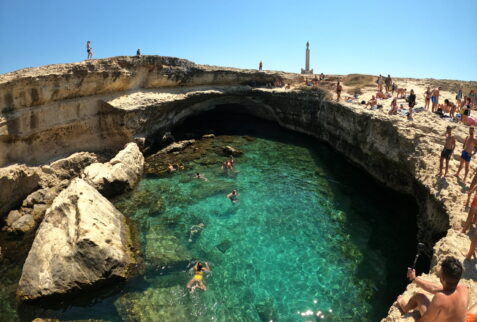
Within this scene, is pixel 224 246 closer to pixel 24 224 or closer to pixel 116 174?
pixel 116 174

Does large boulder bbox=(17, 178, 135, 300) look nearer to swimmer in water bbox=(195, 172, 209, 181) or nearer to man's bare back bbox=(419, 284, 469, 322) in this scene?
swimmer in water bbox=(195, 172, 209, 181)

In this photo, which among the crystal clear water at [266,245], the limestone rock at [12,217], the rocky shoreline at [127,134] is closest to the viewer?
the crystal clear water at [266,245]

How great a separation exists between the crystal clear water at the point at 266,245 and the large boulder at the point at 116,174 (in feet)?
2.00

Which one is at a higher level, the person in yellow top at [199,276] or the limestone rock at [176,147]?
the limestone rock at [176,147]

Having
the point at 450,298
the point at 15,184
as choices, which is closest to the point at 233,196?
the point at 15,184

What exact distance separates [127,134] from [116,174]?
4507 mm

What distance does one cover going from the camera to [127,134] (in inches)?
702

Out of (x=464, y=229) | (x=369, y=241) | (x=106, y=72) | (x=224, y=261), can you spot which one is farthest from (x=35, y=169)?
(x=464, y=229)

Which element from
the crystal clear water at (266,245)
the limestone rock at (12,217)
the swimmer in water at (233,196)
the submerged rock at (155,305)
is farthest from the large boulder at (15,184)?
the swimmer in water at (233,196)

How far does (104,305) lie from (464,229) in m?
9.92

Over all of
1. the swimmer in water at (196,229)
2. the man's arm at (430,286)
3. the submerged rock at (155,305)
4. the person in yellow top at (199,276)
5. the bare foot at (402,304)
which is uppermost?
the man's arm at (430,286)

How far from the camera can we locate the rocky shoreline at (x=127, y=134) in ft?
33.3

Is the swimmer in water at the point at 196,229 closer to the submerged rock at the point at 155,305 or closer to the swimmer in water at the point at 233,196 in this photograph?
the swimmer in water at the point at 233,196

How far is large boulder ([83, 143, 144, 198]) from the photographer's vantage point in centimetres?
1341
